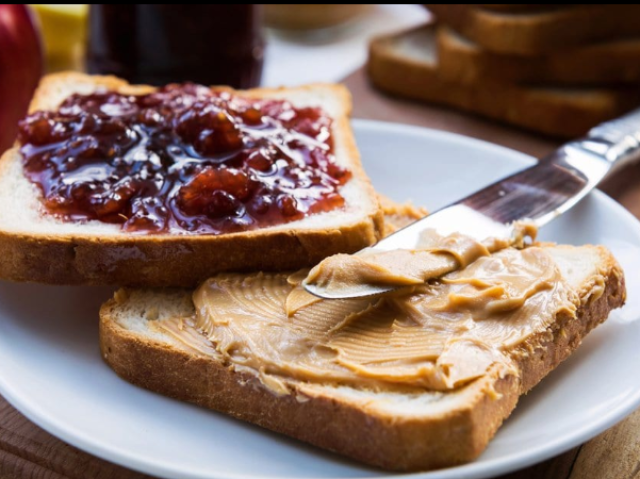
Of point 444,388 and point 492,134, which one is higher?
point 444,388

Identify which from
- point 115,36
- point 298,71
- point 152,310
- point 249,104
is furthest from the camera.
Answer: point 298,71

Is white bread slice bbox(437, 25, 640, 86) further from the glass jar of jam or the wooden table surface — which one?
the wooden table surface

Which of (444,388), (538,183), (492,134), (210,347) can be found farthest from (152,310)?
(492,134)

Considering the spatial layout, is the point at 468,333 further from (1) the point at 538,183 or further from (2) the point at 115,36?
(2) the point at 115,36

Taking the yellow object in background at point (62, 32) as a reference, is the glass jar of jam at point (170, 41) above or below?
above

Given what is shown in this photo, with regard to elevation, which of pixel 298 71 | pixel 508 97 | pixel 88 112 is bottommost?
pixel 298 71

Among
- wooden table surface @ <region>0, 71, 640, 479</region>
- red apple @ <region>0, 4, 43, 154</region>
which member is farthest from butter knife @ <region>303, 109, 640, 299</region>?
red apple @ <region>0, 4, 43, 154</region>

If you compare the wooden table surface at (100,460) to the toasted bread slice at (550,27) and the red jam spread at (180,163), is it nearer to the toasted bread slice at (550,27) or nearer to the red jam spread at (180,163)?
the red jam spread at (180,163)

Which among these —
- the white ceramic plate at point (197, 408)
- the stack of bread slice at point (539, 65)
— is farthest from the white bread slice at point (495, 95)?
the white ceramic plate at point (197, 408)
